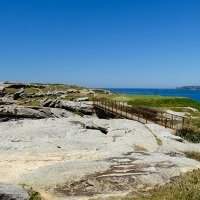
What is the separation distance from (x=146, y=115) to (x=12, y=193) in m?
40.5

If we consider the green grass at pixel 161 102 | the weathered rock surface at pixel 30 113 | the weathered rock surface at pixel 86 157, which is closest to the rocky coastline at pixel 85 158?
the weathered rock surface at pixel 86 157

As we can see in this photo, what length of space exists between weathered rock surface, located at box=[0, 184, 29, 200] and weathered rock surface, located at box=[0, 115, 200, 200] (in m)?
1.22

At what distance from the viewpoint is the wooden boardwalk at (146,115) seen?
2130 inches

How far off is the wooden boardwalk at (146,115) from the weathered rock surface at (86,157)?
7.75 m

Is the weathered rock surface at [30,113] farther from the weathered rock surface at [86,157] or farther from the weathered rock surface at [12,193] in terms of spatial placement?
the weathered rock surface at [12,193]

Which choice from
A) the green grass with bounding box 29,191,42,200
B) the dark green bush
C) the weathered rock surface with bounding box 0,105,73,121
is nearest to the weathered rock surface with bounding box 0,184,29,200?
the green grass with bounding box 29,191,42,200

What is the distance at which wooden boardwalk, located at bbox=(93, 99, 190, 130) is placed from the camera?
54.1 metres

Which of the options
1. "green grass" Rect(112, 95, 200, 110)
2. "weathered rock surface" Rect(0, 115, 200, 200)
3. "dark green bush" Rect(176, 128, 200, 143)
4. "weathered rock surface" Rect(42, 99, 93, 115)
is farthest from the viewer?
"green grass" Rect(112, 95, 200, 110)

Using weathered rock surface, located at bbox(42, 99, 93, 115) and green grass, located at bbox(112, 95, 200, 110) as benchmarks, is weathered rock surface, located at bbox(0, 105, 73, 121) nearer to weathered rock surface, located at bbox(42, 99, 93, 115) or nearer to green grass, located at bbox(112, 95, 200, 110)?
weathered rock surface, located at bbox(42, 99, 93, 115)

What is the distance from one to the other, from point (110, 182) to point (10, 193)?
5.54 metres

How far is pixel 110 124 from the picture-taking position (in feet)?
156

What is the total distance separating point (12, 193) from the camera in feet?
74.3

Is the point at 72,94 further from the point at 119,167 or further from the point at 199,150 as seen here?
the point at 119,167

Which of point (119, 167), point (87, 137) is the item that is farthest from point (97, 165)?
point (87, 137)
